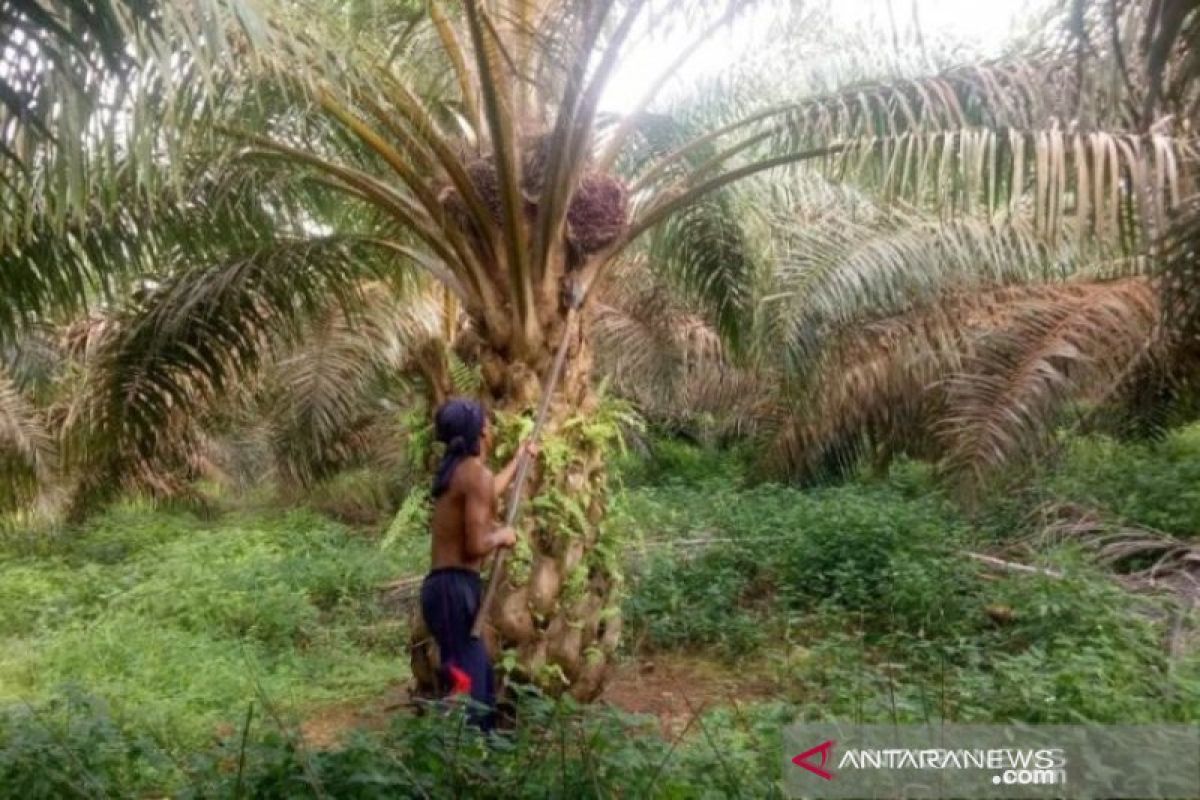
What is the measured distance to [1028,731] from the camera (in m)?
3.10

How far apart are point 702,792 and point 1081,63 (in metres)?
2.14

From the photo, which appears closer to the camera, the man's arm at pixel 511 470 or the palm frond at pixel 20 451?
the man's arm at pixel 511 470

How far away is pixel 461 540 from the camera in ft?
16.1

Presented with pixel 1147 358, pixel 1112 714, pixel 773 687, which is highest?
pixel 1147 358

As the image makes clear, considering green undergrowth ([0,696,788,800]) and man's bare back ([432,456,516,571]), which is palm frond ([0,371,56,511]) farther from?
green undergrowth ([0,696,788,800])

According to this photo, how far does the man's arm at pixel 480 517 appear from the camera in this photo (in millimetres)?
4762

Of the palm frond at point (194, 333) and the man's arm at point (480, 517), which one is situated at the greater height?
the palm frond at point (194, 333)

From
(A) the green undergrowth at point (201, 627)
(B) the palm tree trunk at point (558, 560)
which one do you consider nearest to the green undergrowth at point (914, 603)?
(B) the palm tree trunk at point (558, 560)

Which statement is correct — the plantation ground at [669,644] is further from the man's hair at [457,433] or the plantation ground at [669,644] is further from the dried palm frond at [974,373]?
the man's hair at [457,433]

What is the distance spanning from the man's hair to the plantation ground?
1101mm

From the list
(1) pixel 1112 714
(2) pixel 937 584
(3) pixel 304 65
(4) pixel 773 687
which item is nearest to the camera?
(1) pixel 1112 714

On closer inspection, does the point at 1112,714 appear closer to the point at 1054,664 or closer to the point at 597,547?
the point at 1054,664

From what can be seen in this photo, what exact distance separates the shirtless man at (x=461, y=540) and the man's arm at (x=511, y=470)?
0.06 metres

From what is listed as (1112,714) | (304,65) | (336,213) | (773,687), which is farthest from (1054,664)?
(336,213)
